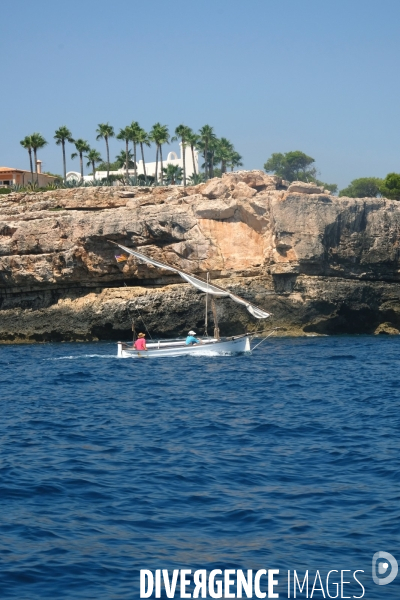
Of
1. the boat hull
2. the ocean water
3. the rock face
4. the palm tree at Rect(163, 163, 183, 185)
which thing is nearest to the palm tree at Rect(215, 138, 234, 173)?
the palm tree at Rect(163, 163, 183, 185)

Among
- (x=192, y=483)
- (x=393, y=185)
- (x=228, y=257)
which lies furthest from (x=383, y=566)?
(x=393, y=185)

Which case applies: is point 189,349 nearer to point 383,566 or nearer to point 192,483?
point 192,483

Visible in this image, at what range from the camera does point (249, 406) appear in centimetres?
2200

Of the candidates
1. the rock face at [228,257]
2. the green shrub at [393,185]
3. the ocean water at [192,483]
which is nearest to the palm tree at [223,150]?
the green shrub at [393,185]

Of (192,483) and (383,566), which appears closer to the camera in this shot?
(383,566)

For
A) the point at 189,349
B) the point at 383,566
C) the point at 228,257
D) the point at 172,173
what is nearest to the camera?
the point at 383,566

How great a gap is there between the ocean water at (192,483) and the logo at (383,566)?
0.10 meters

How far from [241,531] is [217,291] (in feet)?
99.6

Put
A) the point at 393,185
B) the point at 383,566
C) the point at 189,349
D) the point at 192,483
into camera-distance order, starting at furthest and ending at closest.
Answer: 1. the point at 393,185
2. the point at 189,349
3. the point at 192,483
4. the point at 383,566

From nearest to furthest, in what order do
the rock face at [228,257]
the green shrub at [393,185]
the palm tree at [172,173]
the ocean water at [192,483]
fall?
the ocean water at [192,483] < the rock face at [228,257] < the green shrub at [393,185] < the palm tree at [172,173]

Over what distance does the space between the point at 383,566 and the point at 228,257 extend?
125 ft

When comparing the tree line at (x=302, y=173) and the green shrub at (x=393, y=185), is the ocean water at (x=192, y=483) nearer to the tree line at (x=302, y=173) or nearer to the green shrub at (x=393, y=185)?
the green shrub at (x=393, y=185)

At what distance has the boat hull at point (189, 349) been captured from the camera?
38.4m

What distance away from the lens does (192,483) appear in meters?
13.5
